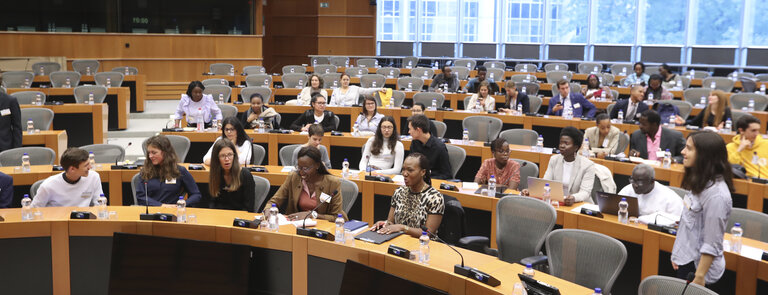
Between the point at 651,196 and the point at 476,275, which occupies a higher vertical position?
the point at 651,196

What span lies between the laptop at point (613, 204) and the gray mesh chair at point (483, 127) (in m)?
3.65

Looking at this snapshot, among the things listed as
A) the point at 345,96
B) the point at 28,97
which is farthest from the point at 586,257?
the point at 28,97

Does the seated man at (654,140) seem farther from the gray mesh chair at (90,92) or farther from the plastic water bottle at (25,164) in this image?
the gray mesh chair at (90,92)

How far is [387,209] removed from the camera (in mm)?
6223

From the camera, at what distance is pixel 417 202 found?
4.74 m

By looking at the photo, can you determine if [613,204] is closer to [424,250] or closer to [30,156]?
[424,250]

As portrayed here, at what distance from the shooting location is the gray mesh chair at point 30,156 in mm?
6543

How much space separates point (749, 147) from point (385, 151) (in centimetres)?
356

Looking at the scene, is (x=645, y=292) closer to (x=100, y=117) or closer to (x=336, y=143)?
(x=336, y=143)

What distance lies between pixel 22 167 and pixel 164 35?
32.9ft

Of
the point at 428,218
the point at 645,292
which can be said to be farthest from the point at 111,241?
the point at 645,292

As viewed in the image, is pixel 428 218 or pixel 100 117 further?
pixel 100 117

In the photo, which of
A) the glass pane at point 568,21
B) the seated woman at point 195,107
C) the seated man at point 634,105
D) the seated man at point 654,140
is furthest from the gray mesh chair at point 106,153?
the glass pane at point 568,21

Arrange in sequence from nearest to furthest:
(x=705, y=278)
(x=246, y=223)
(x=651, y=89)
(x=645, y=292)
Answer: (x=645, y=292)
(x=705, y=278)
(x=246, y=223)
(x=651, y=89)
